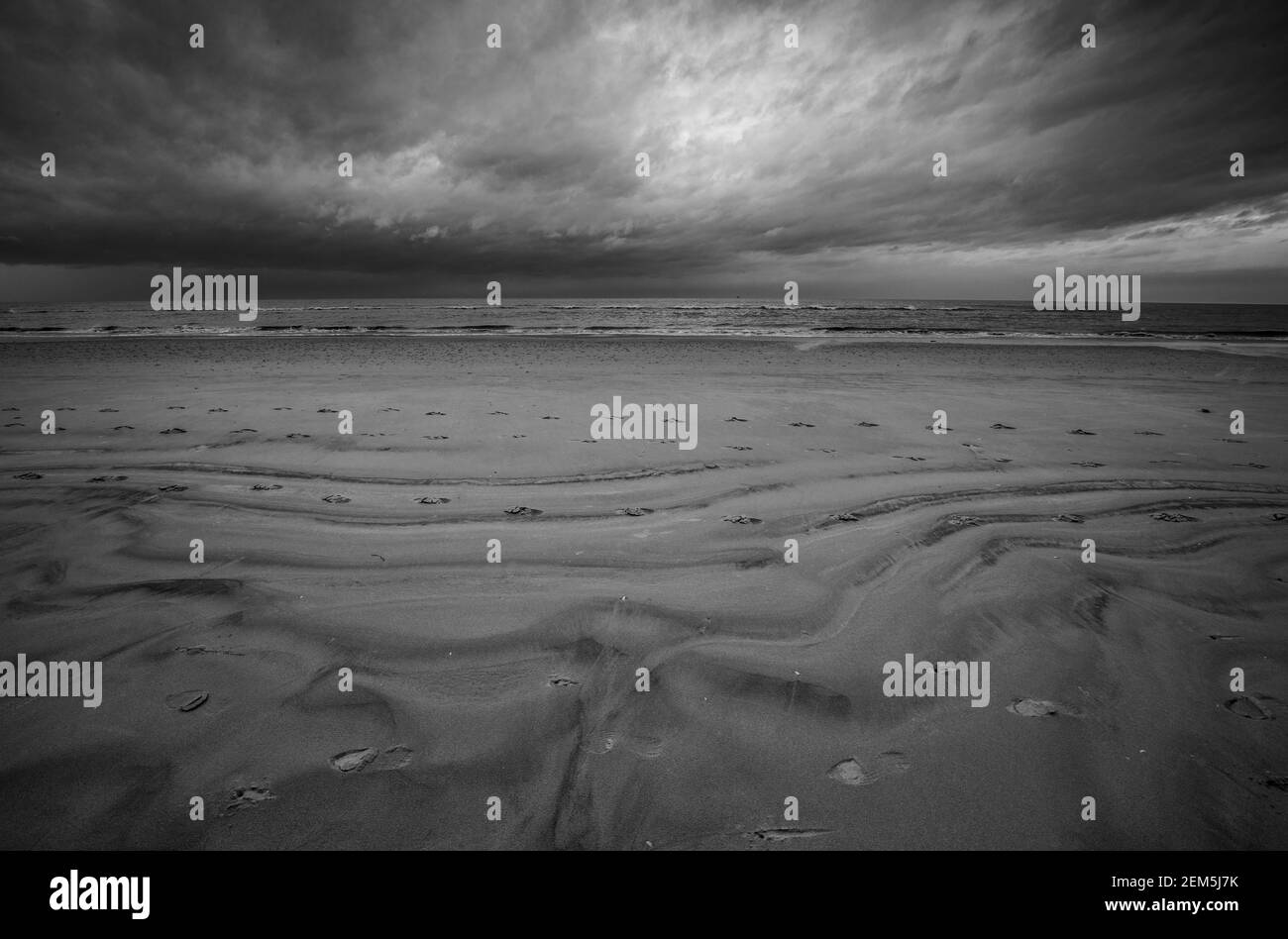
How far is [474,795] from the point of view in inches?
90.9

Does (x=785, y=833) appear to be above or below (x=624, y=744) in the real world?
below

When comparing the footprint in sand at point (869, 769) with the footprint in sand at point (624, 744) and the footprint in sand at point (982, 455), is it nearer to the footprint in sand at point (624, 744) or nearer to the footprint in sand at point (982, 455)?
the footprint in sand at point (624, 744)

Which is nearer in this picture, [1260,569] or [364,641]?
[364,641]

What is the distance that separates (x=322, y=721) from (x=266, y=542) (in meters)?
2.41

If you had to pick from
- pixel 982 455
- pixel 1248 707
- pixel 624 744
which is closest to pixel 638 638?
pixel 624 744

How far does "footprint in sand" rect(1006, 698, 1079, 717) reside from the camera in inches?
109

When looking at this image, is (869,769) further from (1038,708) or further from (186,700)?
(186,700)

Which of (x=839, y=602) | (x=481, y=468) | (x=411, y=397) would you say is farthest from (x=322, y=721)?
(x=411, y=397)

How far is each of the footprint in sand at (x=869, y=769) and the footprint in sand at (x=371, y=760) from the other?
73.7 inches

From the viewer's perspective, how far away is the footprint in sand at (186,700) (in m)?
2.75

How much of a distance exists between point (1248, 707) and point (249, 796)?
15.2ft

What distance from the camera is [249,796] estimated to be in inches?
89.7
